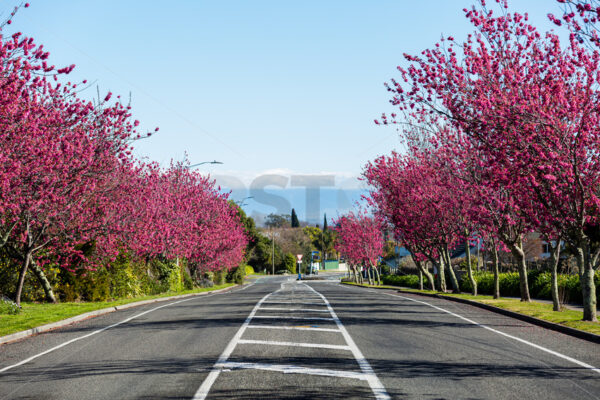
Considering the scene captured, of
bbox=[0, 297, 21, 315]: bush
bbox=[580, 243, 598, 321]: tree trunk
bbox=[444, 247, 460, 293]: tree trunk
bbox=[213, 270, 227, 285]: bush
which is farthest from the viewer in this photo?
bbox=[213, 270, 227, 285]: bush

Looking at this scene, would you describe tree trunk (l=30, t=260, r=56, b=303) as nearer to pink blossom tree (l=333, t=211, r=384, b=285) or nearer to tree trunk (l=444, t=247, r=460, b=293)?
tree trunk (l=444, t=247, r=460, b=293)

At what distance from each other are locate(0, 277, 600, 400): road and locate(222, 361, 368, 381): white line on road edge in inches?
1.1

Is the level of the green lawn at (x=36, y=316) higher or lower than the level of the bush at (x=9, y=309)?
lower

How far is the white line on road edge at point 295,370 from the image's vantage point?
8711mm

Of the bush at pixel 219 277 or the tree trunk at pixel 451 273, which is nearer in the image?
the tree trunk at pixel 451 273

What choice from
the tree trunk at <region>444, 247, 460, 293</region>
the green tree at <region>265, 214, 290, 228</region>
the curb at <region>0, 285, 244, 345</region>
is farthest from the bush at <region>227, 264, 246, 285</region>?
the green tree at <region>265, 214, 290, 228</region>

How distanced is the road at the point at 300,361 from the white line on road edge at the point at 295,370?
0.03 metres

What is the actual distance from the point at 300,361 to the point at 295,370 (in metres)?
0.78

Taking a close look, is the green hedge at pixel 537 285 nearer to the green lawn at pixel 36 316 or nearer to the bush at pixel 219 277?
the green lawn at pixel 36 316

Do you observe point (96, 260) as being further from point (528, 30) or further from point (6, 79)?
point (528, 30)

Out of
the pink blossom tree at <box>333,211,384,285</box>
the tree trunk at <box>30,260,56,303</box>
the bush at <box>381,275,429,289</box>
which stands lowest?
the bush at <box>381,275,429,289</box>

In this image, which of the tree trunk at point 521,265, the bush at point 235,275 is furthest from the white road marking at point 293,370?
the bush at point 235,275

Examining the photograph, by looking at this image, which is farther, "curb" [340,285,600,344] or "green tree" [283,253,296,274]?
"green tree" [283,253,296,274]

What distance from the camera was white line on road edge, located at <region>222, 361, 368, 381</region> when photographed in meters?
8.71
